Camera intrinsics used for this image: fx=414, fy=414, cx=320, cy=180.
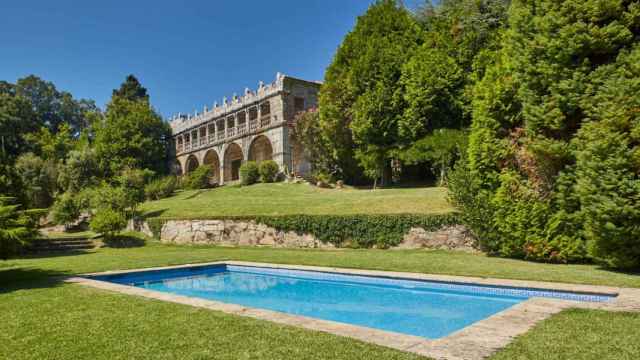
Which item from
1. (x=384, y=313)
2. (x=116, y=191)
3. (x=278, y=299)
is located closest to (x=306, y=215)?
(x=278, y=299)

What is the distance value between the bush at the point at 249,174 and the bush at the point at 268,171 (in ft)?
2.51

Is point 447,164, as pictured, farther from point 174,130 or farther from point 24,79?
point 24,79

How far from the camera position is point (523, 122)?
38.5ft

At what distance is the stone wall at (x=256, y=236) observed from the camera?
13.8 meters

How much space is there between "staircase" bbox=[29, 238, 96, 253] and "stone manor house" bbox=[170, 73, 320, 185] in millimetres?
16632

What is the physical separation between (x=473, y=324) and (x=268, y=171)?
2890 centimetres

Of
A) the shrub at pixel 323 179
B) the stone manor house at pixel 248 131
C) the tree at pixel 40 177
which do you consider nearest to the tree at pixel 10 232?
the shrub at pixel 323 179

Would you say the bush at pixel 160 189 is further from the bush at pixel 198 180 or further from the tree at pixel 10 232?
the tree at pixel 10 232

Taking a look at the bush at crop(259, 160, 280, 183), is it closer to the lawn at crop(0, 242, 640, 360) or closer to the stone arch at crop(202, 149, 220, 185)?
the stone arch at crop(202, 149, 220, 185)

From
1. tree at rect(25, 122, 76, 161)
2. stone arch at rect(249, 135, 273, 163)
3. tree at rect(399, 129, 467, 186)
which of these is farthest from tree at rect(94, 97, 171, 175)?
tree at rect(399, 129, 467, 186)

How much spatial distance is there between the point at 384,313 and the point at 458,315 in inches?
48.8

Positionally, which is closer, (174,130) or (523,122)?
(523,122)

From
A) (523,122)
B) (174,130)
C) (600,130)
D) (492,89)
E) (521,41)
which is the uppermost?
(174,130)

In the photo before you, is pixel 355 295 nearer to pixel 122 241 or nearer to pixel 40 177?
pixel 122 241
